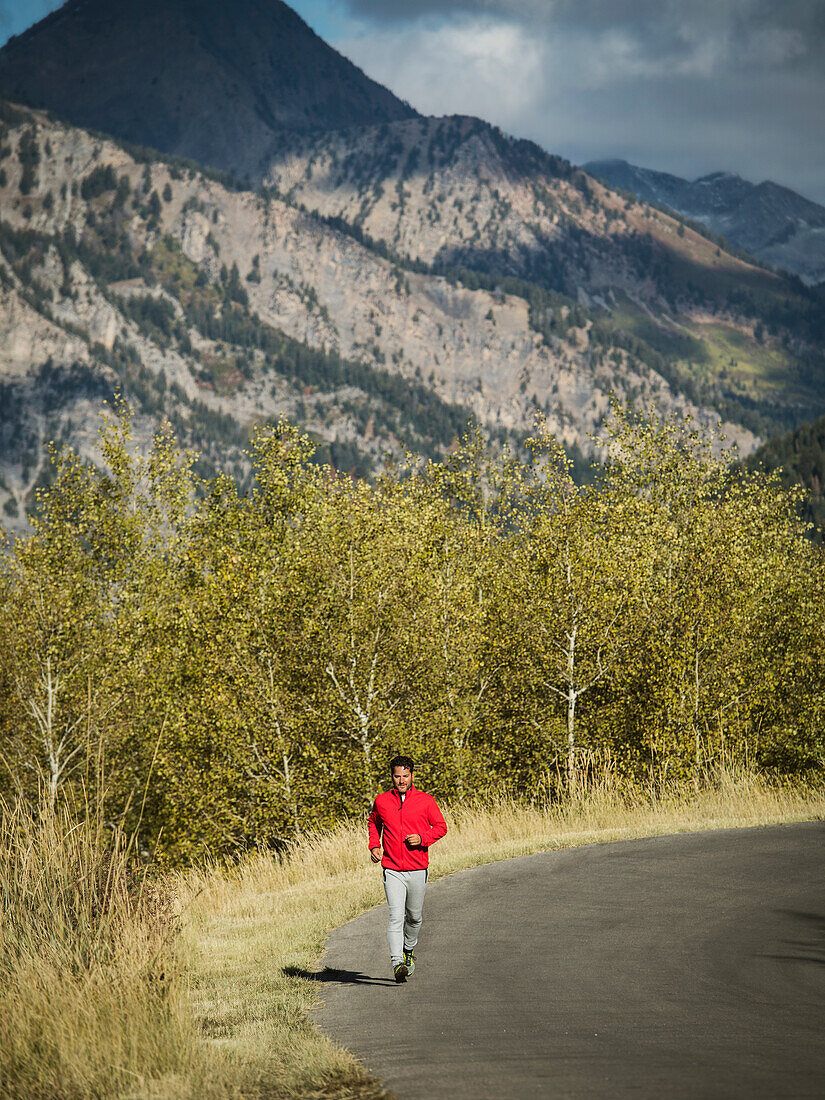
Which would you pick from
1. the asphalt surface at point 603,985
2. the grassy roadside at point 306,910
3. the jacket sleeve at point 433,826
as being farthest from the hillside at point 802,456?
the jacket sleeve at point 433,826

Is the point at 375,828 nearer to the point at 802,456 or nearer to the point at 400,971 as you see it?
the point at 400,971

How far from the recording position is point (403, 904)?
992 cm

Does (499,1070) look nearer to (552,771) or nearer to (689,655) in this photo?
(689,655)

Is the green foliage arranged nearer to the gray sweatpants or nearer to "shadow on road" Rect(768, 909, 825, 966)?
"shadow on road" Rect(768, 909, 825, 966)

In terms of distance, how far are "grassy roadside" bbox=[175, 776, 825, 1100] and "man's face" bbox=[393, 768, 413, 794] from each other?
79.5 inches

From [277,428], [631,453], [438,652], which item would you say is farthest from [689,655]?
[277,428]

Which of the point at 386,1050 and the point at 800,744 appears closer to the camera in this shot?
the point at 386,1050

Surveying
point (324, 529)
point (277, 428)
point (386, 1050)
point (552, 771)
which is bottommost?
point (552, 771)

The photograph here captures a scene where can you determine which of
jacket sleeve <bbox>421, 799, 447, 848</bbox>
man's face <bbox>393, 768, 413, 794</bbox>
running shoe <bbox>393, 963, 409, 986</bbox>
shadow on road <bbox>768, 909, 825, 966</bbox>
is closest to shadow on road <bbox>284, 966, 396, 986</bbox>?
running shoe <bbox>393, 963, 409, 986</bbox>

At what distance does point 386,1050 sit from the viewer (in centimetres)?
744

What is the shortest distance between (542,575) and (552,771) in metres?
5.84

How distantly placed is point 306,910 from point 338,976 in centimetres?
428

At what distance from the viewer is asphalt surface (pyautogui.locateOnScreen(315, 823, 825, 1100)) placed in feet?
21.7

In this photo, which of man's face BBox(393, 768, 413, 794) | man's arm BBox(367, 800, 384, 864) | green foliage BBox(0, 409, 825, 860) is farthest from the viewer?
green foliage BBox(0, 409, 825, 860)
